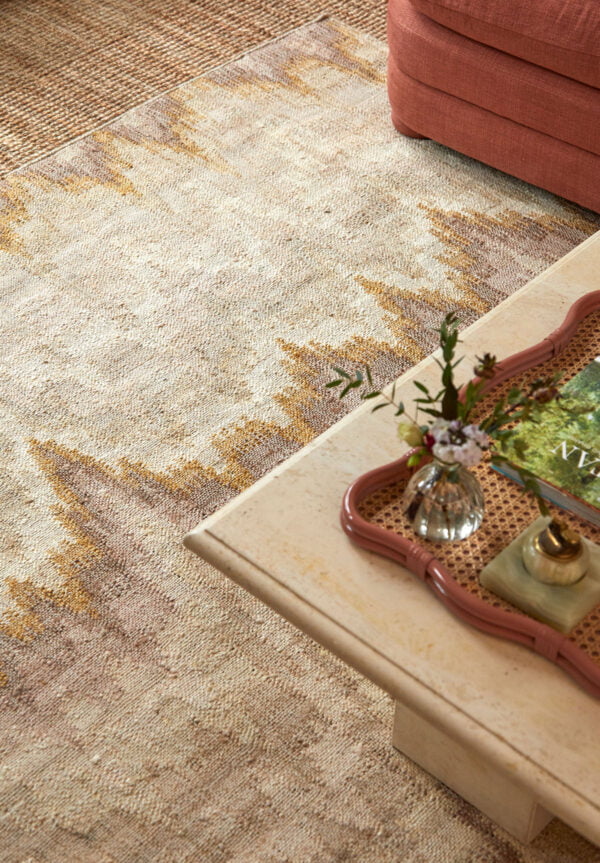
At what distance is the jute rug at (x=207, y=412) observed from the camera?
4.30ft

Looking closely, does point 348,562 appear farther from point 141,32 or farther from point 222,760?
point 141,32

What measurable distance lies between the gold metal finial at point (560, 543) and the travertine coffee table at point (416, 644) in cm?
10

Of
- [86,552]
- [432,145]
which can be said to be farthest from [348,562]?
[432,145]

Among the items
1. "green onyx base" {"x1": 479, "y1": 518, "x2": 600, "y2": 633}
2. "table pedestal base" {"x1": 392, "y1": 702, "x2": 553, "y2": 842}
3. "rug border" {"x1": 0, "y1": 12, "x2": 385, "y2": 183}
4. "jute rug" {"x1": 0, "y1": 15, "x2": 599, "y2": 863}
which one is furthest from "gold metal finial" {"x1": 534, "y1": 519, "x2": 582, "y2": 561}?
"rug border" {"x1": 0, "y1": 12, "x2": 385, "y2": 183}

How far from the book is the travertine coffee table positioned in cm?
13

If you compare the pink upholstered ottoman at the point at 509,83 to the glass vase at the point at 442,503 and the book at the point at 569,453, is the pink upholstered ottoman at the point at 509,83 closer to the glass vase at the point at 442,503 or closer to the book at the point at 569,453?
the book at the point at 569,453

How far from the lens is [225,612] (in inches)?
60.2

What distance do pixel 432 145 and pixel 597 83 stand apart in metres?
0.52

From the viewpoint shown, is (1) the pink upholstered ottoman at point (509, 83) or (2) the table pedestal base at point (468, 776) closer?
(2) the table pedestal base at point (468, 776)

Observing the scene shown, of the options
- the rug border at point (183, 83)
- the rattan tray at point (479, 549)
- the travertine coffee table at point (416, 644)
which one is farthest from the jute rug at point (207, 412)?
the rattan tray at point (479, 549)

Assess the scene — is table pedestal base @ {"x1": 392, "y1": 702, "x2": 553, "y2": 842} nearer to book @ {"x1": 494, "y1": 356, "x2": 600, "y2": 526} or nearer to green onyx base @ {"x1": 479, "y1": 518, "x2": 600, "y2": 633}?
green onyx base @ {"x1": 479, "y1": 518, "x2": 600, "y2": 633}

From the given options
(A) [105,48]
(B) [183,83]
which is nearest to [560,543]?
(B) [183,83]

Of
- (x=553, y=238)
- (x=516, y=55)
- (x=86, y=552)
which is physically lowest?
(x=86, y=552)

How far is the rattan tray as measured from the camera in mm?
1055
